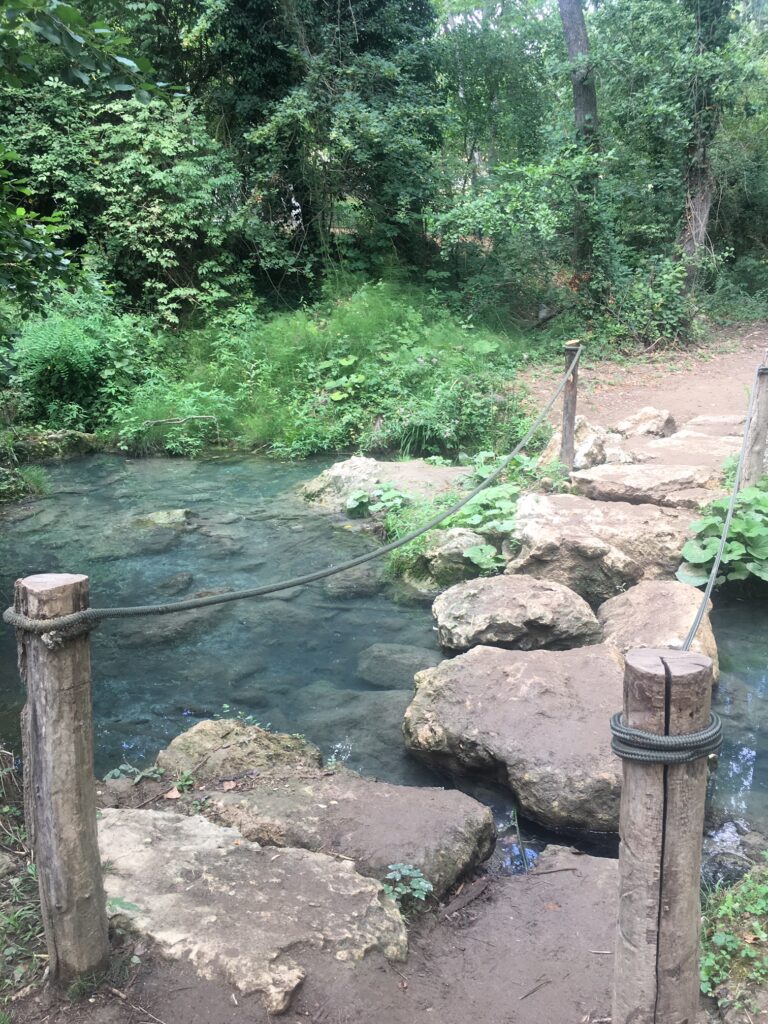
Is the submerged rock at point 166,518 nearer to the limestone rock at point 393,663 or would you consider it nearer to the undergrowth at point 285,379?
the undergrowth at point 285,379

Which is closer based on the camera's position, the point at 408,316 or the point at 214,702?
the point at 214,702

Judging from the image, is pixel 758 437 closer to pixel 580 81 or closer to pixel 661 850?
pixel 661 850

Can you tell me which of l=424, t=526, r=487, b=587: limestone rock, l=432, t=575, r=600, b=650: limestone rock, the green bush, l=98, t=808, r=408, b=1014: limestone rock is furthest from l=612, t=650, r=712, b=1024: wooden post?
the green bush

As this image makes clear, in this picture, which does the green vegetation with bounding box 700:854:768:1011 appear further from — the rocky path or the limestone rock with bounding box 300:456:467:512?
the limestone rock with bounding box 300:456:467:512

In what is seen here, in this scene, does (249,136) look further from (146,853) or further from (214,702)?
(146,853)

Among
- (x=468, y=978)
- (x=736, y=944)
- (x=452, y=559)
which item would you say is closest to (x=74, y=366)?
(x=452, y=559)

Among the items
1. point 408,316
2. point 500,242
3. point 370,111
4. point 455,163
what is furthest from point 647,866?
point 455,163

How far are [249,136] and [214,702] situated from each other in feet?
40.1

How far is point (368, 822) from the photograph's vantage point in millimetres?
3527

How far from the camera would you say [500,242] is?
16953mm

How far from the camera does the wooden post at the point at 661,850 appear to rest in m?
1.77

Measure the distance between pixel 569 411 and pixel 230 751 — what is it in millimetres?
5599

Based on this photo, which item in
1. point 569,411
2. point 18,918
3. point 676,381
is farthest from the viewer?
point 676,381

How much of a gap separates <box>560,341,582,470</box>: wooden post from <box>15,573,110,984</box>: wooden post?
22.1 ft
